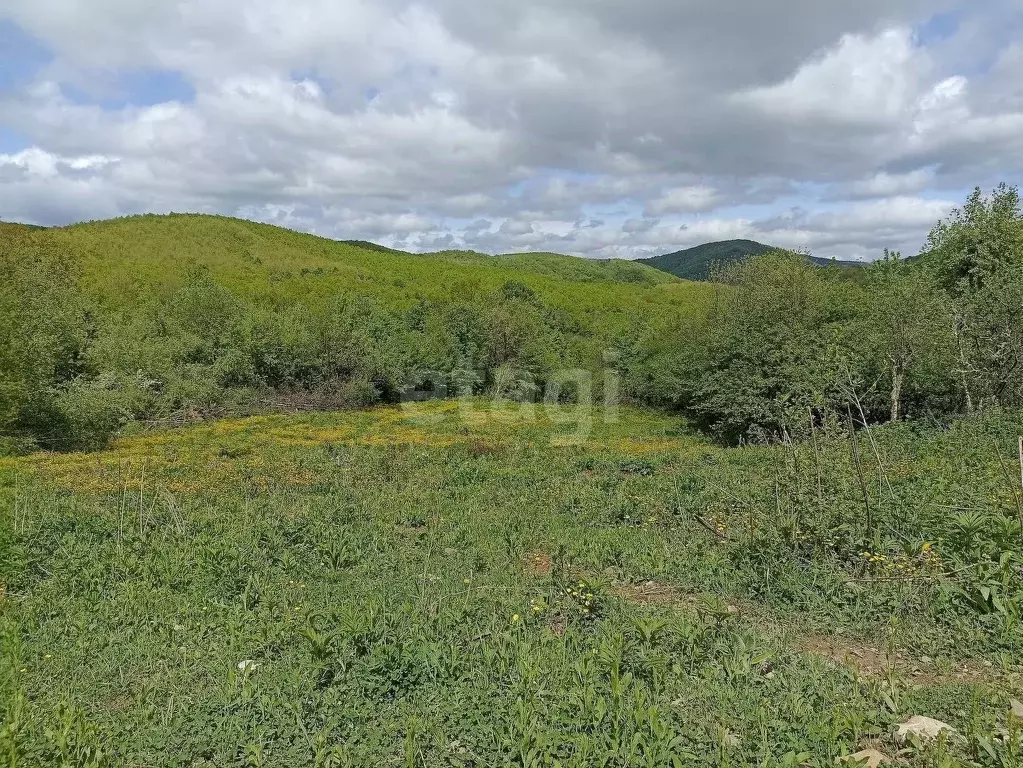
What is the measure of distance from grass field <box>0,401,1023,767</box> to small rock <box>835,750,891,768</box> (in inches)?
5.6

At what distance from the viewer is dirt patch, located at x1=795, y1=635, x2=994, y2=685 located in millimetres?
4215

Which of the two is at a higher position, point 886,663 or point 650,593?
point 886,663

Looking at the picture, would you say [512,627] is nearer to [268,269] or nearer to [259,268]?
[268,269]

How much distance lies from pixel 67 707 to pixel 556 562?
4.72m

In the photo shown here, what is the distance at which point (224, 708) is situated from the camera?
4.12 m

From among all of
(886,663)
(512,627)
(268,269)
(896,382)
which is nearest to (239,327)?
(268,269)

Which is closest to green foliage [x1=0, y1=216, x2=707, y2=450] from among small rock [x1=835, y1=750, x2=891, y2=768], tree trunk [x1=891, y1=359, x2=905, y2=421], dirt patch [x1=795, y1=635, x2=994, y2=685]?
tree trunk [x1=891, y1=359, x2=905, y2=421]

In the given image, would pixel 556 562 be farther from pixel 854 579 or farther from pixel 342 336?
pixel 342 336

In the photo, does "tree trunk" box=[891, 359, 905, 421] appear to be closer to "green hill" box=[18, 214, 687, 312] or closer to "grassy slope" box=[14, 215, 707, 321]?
"grassy slope" box=[14, 215, 707, 321]

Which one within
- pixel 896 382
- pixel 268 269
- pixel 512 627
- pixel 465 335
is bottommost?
pixel 512 627

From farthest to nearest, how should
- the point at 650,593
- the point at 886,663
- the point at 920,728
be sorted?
the point at 650,593, the point at 886,663, the point at 920,728

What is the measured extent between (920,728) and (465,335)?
38039mm

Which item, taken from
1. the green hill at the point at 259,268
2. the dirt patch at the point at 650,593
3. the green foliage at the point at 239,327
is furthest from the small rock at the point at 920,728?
the green hill at the point at 259,268

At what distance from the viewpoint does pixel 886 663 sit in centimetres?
446
